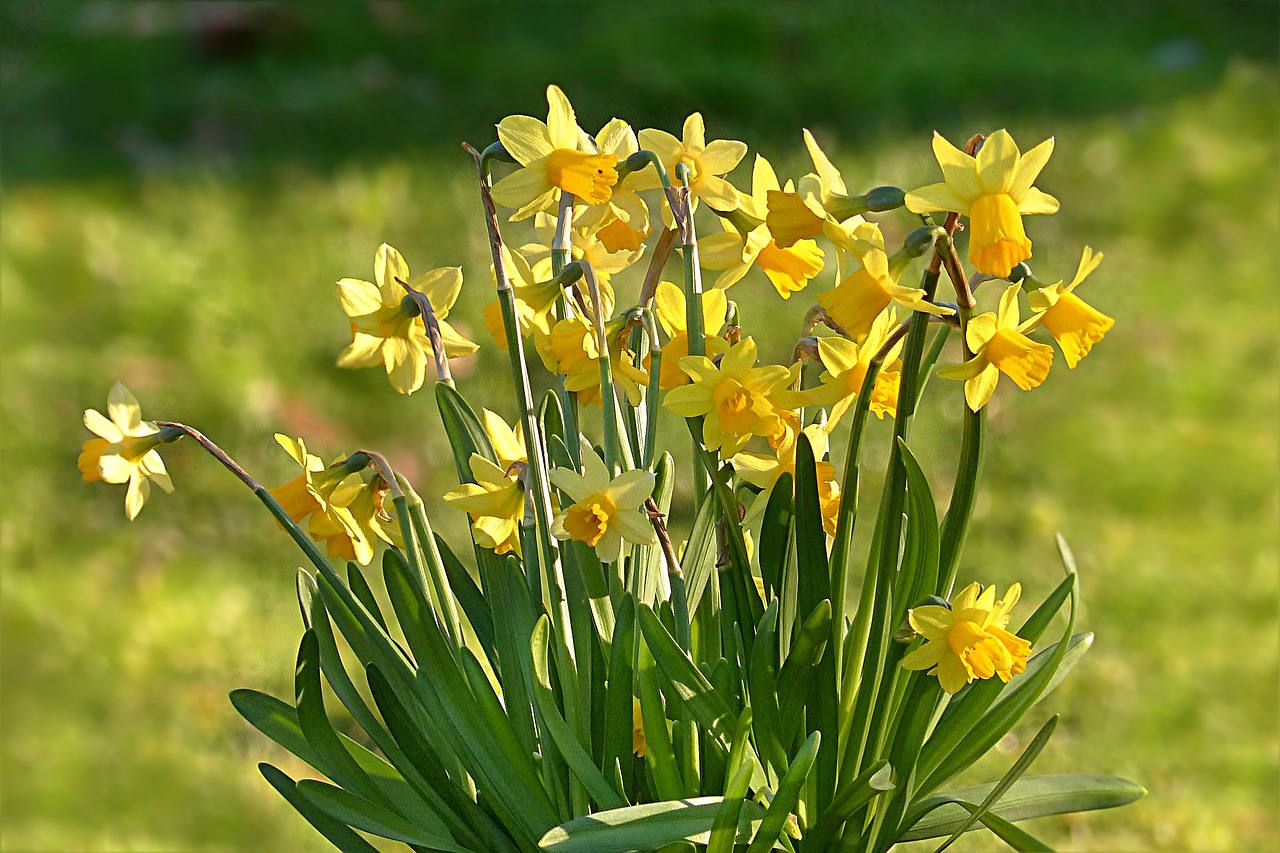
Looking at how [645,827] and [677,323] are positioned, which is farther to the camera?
[677,323]

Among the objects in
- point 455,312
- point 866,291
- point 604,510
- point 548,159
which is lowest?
point 604,510

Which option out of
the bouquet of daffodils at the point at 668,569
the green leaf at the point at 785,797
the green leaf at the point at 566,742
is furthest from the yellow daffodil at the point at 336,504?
the green leaf at the point at 785,797

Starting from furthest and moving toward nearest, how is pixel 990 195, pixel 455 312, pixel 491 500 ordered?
pixel 455 312
pixel 491 500
pixel 990 195

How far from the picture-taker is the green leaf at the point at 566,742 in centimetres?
100

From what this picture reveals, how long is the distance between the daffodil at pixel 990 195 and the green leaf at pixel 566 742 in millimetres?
421

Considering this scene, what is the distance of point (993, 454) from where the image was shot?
109 inches

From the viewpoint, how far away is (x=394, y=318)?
1047 mm

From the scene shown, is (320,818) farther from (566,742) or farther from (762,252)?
(762,252)

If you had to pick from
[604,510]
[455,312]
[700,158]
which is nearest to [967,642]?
[604,510]

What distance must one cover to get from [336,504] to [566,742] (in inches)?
10.1

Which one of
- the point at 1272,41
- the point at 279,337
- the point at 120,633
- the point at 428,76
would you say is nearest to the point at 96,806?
the point at 120,633

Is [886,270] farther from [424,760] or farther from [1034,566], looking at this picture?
[1034,566]

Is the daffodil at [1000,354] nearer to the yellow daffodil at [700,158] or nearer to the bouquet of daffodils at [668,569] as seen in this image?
the bouquet of daffodils at [668,569]

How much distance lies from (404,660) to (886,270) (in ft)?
1.64
